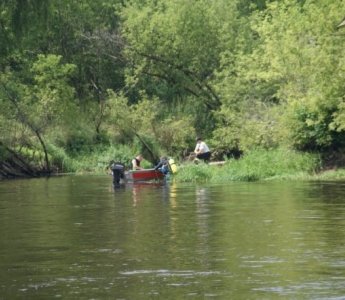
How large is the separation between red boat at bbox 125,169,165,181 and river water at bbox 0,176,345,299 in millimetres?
8676

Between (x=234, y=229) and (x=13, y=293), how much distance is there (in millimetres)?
7531

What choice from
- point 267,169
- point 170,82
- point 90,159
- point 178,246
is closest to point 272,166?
point 267,169

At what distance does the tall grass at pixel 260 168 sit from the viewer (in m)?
36.8

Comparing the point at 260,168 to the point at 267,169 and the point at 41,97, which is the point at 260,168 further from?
the point at 41,97

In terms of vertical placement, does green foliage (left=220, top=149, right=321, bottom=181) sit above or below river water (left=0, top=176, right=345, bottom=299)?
above

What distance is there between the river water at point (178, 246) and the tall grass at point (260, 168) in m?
6.99

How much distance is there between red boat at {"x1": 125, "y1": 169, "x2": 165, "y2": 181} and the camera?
38656mm

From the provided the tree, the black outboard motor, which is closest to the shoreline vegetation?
the black outboard motor

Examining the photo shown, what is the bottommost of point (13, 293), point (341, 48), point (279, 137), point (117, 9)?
point (13, 293)

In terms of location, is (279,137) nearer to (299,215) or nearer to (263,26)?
(263,26)

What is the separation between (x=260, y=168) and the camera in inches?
A: 1473

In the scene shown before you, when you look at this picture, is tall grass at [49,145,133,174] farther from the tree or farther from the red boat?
the red boat

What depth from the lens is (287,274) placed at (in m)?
13.7

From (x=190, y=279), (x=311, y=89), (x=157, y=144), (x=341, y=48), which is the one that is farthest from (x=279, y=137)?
(x=190, y=279)
